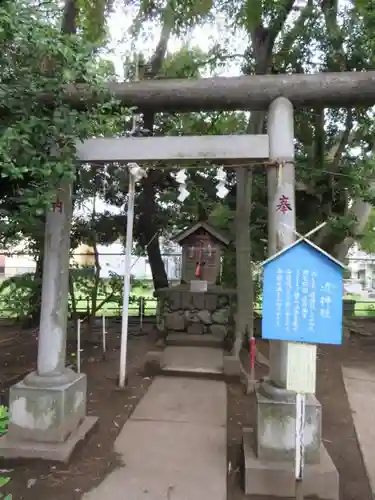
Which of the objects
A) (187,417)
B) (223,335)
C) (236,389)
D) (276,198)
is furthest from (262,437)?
(223,335)

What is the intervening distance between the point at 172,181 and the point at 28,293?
186 inches

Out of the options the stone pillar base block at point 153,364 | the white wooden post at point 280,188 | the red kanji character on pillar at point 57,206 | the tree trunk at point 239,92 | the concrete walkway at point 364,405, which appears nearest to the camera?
the white wooden post at point 280,188

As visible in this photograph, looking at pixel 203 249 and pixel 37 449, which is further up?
pixel 203 249

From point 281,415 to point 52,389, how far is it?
232 cm

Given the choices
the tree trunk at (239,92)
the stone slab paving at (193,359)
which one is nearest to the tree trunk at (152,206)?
the stone slab paving at (193,359)

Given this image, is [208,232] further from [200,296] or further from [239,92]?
[239,92]

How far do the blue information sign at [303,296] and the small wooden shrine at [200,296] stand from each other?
19.7 ft

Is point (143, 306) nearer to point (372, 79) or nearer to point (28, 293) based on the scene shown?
point (28, 293)

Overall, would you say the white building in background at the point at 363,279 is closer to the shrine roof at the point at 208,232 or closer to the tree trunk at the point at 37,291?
the shrine roof at the point at 208,232

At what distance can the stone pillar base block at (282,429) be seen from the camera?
4.16 m

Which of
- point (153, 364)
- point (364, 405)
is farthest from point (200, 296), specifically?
point (364, 405)

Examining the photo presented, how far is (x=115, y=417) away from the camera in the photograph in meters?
5.96

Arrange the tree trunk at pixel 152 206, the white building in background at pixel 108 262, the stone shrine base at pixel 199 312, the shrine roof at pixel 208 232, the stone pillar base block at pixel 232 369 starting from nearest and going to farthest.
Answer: the stone pillar base block at pixel 232 369 < the stone shrine base at pixel 199 312 < the shrine roof at pixel 208 232 < the tree trunk at pixel 152 206 < the white building in background at pixel 108 262

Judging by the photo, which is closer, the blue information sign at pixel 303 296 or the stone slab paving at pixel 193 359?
the blue information sign at pixel 303 296
